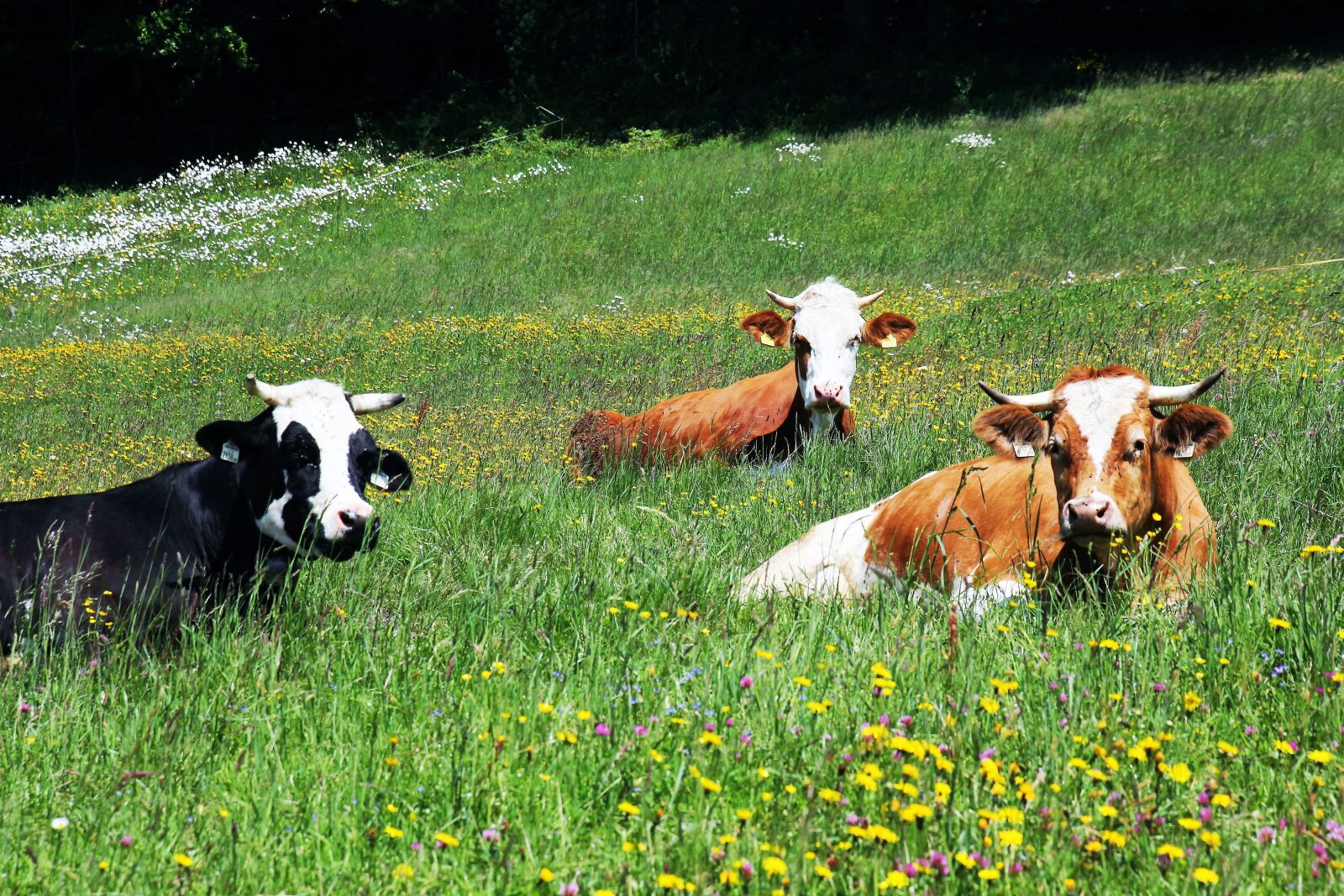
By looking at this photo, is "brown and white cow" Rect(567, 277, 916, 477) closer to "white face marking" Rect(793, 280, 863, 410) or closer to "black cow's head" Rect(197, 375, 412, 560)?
"white face marking" Rect(793, 280, 863, 410)

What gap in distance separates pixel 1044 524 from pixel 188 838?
157 inches

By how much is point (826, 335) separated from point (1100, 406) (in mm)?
3725

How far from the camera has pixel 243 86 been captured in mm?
39938

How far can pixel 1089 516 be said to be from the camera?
4434mm

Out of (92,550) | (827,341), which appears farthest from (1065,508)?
(827,341)

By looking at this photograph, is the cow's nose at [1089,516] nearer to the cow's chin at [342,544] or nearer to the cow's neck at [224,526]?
the cow's chin at [342,544]

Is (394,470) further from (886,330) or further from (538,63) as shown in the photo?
(538,63)

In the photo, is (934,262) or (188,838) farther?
(934,262)

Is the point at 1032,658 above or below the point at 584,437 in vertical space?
above

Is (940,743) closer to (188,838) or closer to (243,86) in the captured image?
(188,838)

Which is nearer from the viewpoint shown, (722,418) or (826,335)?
(826,335)

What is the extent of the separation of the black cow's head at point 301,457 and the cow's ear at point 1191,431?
3.29 meters

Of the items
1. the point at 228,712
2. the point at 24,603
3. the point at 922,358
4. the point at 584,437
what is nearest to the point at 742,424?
the point at 584,437

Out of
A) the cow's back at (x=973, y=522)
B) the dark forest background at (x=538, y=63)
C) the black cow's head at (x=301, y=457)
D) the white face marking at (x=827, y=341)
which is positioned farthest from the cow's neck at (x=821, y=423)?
the dark forest background at (x=538, y=63)
